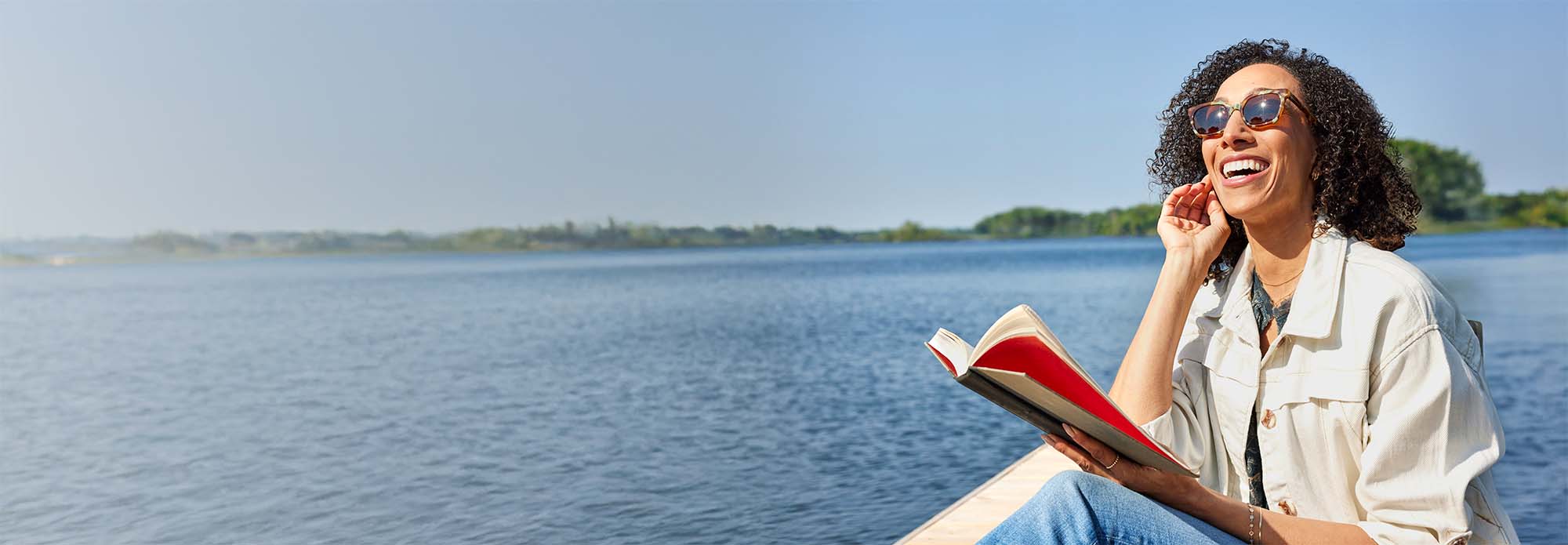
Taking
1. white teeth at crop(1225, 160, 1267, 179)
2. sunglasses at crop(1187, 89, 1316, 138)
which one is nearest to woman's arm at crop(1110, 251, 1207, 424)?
white teeth at crop(1225, 160, 1267, 179)

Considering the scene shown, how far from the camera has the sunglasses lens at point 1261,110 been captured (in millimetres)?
2396

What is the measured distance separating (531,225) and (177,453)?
100473 millimetres

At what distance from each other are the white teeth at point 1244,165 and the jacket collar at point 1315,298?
0.19 m

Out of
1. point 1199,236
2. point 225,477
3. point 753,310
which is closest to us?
point 1199,236

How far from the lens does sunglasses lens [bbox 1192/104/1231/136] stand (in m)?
2.49

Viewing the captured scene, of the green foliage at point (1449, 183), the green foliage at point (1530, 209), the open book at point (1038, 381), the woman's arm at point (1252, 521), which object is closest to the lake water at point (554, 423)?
the woman's arm at point (1252, 521)

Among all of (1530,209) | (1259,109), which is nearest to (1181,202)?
(1259,109)

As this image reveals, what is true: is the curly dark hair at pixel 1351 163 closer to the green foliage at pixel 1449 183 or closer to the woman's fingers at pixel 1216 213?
the woman's fingers at pixel 1216 213

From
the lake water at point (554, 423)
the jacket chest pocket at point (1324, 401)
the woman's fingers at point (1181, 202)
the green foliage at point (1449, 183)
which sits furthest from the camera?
the green foliage at point (1449, 183)

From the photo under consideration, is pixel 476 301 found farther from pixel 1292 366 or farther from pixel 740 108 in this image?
pixel 740 108

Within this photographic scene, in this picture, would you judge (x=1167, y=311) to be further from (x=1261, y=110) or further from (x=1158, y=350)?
(x=1261, y=110)

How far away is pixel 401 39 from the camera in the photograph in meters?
107

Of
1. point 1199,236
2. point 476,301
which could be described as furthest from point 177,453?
point 476,301

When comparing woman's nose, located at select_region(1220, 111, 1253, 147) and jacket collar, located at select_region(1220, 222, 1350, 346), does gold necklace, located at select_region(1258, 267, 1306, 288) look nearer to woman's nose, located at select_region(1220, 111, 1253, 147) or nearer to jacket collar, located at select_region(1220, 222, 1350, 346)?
jacket collar, located at select_region(1220, 222, 1350, 346)
